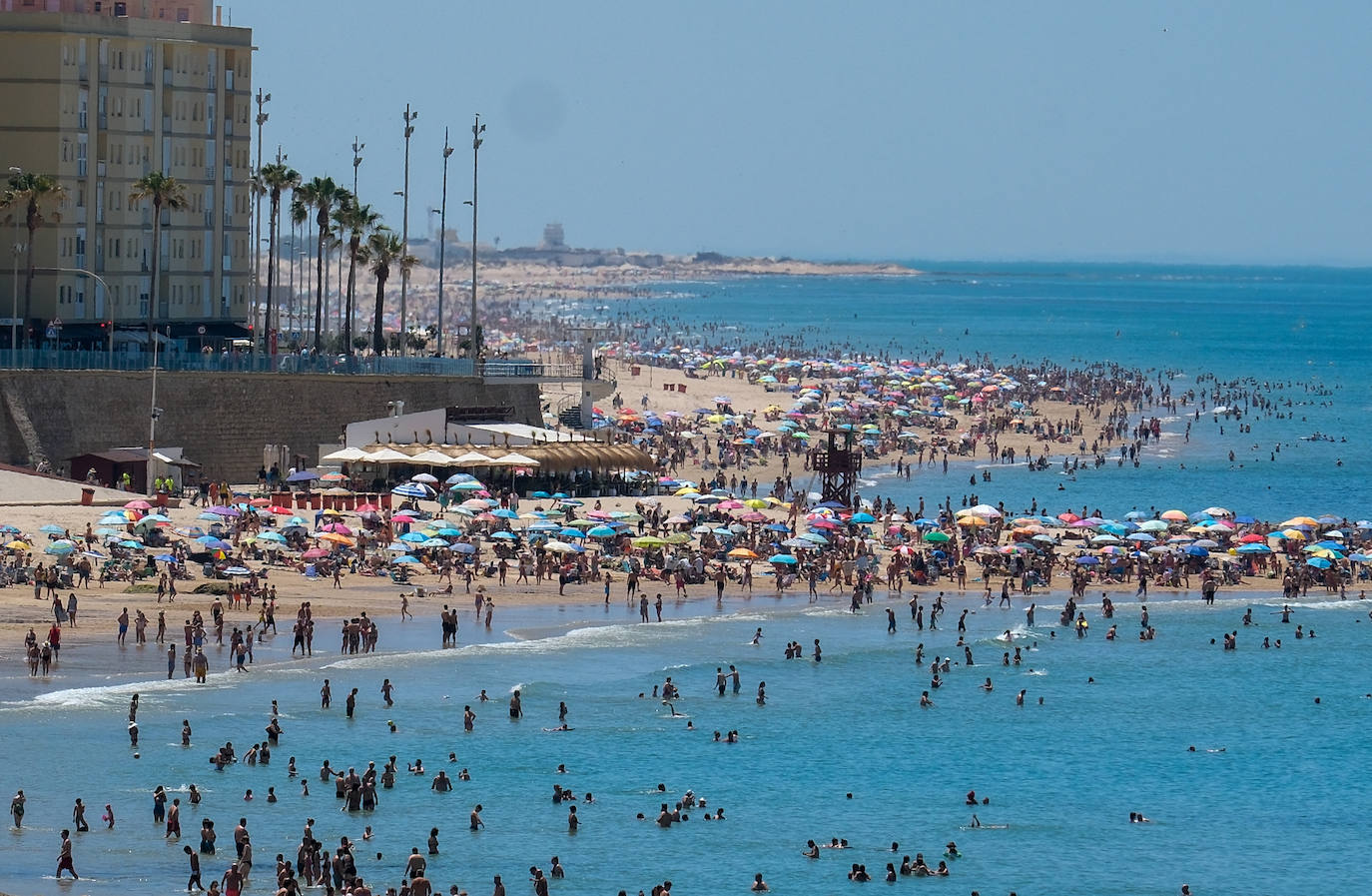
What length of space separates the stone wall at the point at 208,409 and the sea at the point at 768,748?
15663mm

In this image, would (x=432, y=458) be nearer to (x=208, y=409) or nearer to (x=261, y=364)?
(x=208, y=409)

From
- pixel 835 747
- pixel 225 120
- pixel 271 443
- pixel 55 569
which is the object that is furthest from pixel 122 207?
pixel 835 747

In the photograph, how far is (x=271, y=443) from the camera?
65.1 metres

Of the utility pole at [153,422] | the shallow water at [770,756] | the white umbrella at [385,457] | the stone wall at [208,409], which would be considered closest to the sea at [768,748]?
the shallow water at [770,756]

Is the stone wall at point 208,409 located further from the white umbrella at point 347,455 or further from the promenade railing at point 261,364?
the white umbrella at point 347,455

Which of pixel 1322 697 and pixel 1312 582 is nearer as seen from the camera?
pixel 1322 697

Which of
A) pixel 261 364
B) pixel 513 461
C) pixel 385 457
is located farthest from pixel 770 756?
pixel 261 364

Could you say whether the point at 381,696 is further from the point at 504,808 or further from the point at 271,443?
the point at 271,443

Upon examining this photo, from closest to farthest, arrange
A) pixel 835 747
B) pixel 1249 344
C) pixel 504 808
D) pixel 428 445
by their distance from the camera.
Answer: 1. pixel 504 808
2. pixel 835 747
3. pixel 428 445
4. pixel 1249 344

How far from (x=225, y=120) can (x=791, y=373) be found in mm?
53711

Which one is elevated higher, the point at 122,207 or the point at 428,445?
the point at 122,207

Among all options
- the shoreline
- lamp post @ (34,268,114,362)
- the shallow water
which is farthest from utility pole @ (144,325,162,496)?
the shallow water

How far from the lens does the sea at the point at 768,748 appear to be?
33000 millimetres

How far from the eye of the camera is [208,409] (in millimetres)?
63344
